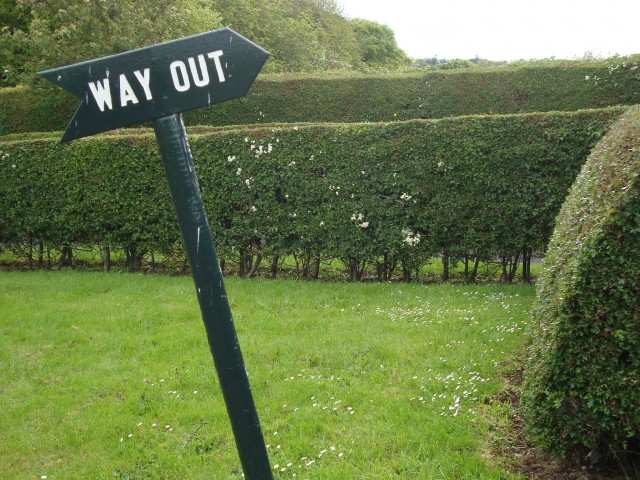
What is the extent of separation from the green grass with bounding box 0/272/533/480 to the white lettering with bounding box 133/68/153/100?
99.2 inches

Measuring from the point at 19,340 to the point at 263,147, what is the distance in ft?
14.7

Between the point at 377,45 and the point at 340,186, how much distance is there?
45.1 meters

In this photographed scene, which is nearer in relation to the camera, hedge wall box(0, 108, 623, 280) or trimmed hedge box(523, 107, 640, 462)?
trimmed hedge box(523, 107, 640, 462)

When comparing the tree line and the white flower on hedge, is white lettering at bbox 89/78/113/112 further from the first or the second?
the tree line

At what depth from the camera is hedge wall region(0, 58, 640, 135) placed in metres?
12.8

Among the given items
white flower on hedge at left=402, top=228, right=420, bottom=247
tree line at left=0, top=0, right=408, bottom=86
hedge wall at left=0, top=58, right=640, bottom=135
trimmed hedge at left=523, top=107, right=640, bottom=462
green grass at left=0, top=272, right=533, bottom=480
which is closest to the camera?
trimmed hedge at left=523, top=107, right=640, bottom=462

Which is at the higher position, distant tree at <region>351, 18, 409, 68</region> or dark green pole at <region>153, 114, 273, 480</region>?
distant tree at <region>351, 18, 409, 68</region>

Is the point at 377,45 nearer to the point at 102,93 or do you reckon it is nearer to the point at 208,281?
the point at 102,93

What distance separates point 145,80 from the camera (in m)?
2.11

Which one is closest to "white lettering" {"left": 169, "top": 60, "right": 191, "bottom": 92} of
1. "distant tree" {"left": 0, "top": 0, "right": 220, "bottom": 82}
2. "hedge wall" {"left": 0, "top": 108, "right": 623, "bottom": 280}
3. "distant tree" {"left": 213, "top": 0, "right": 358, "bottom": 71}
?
"hedge wall" {"left": 0, "top": 108, "right": 623, "bottom": 280}

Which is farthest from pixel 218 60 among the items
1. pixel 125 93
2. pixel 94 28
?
pixel 94 28

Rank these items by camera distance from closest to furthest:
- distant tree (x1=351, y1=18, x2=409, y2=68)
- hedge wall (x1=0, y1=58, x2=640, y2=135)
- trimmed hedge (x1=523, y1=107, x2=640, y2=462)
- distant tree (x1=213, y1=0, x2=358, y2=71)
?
trimmed hedge (x1=523, y1=107, x2=640, y2=462)
hedge wall (x1=0, y1=58, x2=640, y2=135)
distant tree (x1=213, y1=0, x2=358, y2=71)
distant tree (x1=351, y1=18, x2=409, y2=68)

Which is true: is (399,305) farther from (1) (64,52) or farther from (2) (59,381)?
(1) (64,52)

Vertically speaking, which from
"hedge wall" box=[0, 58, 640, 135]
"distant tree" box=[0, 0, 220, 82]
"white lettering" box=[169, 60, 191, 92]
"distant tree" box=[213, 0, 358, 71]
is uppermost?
"distant tree" box=[213, 0, 358, 71]
